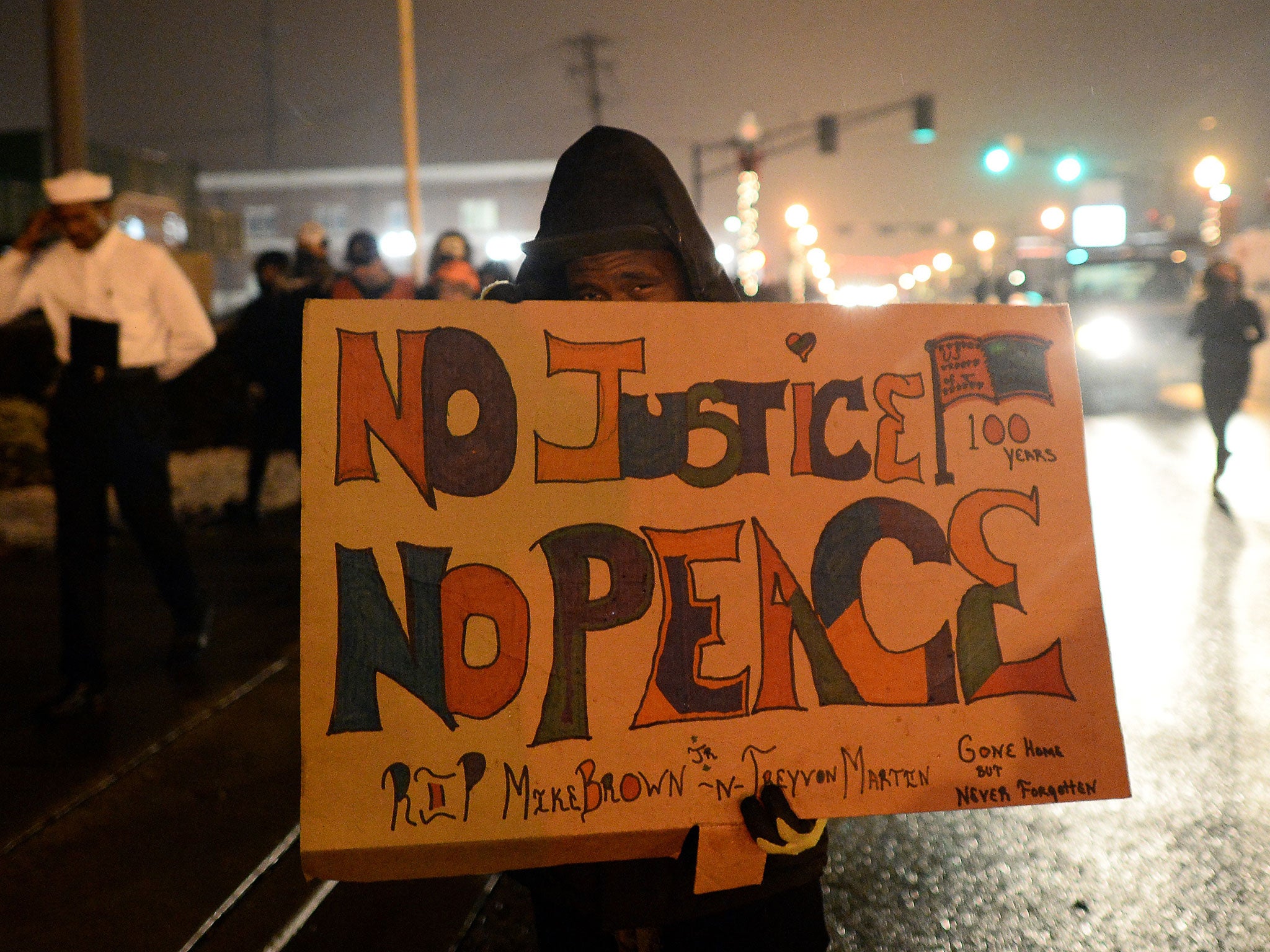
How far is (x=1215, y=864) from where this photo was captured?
313cm

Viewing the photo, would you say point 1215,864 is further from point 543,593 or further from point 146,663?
point 146,663

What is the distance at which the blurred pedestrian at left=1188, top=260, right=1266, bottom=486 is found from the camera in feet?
31.0

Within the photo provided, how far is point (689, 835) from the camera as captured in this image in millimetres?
1752

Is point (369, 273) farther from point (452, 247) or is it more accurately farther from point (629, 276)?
point (629, 276)

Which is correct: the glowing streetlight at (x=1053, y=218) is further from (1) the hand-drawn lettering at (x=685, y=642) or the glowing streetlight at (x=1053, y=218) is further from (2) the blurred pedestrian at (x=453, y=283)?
(1) the hand-drawn lettering at (x=685, y=642)

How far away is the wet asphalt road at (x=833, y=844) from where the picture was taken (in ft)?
9.43

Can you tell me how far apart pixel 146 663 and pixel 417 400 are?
13.3 feet

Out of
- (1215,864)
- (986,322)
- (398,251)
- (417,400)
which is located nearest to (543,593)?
(417,400)

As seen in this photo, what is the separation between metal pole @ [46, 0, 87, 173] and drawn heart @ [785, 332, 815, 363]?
786cm

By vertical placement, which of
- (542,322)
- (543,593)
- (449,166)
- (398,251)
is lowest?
(543,593)

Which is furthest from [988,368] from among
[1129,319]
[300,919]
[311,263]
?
[1129,319]

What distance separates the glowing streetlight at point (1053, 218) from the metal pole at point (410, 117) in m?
16.3

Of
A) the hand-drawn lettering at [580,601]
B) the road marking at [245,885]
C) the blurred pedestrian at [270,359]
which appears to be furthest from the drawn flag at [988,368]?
the blurred pedestrian at [270,359]

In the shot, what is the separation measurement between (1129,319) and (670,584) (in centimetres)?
1834
